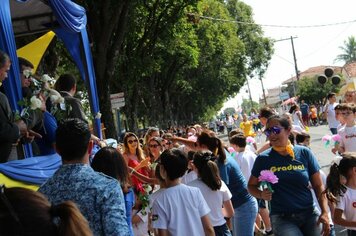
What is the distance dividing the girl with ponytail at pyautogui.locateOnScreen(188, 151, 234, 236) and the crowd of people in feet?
0.03

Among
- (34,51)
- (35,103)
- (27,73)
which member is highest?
(34,51)

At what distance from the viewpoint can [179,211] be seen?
4.33 metres

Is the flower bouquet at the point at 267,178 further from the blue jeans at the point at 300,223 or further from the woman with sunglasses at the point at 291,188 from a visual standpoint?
the blue jeans at the point at 300,223

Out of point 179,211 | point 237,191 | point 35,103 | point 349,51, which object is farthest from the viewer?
point 349,51

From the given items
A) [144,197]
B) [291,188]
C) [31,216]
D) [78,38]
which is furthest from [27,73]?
[31,216]

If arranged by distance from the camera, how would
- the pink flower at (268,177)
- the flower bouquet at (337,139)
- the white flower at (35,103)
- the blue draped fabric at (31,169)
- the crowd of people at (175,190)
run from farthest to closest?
1. the flower bouquet at (337,139)
2. the white flower at (35,103)
3. the pink flower at (268,177)
4. the blue draped fabric at (31,169)
5. the crowd of people at (175,190)

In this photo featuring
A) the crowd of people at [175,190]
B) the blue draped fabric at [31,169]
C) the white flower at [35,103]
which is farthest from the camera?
the white flower at [35,103]

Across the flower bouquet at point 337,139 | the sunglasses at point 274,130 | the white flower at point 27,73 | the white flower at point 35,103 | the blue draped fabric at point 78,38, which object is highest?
the blue draped fabric at point 78,38

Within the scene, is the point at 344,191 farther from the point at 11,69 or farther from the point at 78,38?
the point at 78,38

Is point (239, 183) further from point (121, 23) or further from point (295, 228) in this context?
point (121, 23)

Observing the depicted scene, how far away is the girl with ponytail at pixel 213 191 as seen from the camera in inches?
208

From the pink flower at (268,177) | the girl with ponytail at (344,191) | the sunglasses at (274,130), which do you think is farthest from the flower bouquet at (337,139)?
the pink flower at (268,177)

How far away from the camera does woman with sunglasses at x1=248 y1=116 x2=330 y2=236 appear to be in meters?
4.74

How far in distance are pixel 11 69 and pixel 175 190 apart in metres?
2.26
